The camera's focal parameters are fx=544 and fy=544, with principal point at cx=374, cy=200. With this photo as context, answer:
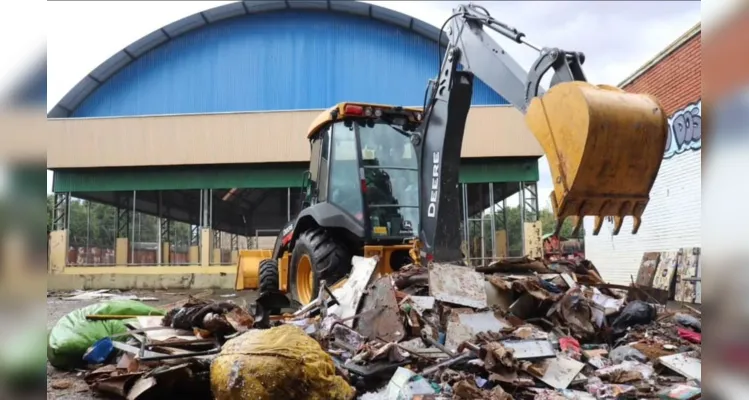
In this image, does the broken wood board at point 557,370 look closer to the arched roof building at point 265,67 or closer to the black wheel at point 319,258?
the black wheel at point 319,258

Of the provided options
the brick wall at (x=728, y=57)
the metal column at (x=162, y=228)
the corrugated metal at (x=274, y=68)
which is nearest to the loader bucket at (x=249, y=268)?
the metal column at (x=162, y=228)

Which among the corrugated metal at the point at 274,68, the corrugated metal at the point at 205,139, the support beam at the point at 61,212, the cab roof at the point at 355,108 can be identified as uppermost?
the corrugated metal at the point at 274,68

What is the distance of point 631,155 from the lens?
13.6 ft

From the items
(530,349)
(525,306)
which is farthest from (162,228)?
(530,349)

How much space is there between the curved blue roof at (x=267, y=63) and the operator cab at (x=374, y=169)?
51.6 ft

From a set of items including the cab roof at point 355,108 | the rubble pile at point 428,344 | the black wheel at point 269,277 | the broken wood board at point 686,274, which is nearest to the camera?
the rubble pile at point 428,344

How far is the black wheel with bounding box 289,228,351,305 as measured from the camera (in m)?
6.83

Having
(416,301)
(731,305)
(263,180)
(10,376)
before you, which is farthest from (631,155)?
(263,180)

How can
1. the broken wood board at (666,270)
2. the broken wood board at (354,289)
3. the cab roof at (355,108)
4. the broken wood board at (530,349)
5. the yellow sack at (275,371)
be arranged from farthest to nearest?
the broken wood board at (666,270)
the cab roof at (355,108)
the broken wood board at (354,289)
the broken wood board at (530,349)
the yellow sack at (275,371)

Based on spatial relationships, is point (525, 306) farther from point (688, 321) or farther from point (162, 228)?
point (162, 228)

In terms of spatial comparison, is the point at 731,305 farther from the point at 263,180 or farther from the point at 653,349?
the point at 263,180

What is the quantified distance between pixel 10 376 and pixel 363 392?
11.6 ft

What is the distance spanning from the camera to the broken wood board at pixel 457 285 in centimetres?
531

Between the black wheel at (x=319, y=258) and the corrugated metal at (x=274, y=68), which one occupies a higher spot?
the corrugated metal at (x=274, y=68)
